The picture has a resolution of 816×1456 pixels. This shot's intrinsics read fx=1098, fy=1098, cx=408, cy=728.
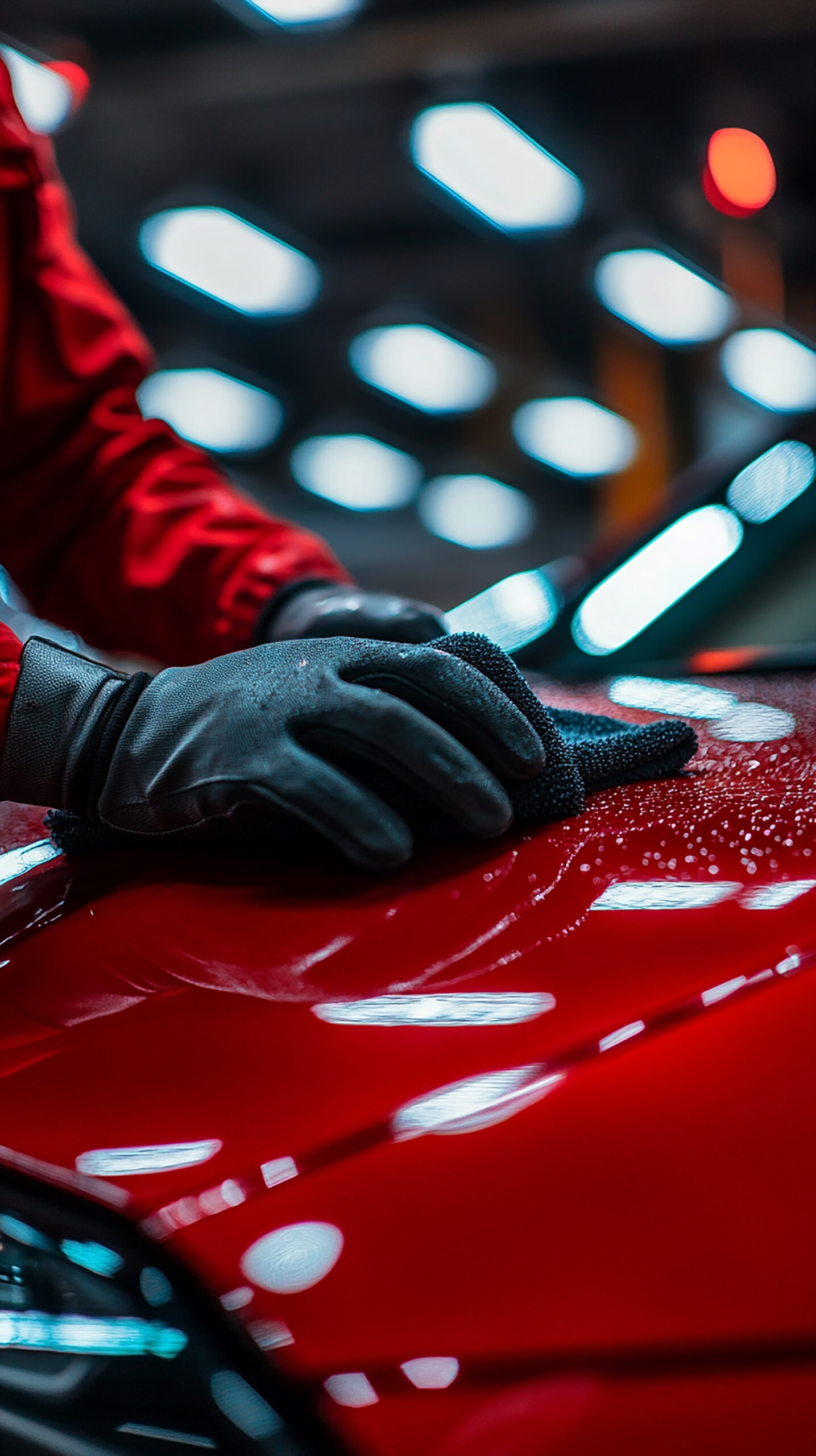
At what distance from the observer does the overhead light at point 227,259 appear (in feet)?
24.1

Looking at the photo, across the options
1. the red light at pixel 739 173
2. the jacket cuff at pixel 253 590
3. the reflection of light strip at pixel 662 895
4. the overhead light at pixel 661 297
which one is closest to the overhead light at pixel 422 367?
the overhead light at pixel 661 297

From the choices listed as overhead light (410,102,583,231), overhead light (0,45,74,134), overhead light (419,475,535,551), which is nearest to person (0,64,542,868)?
overhead light (0,45,74,134)

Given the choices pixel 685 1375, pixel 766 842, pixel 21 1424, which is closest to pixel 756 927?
pixel 766 842

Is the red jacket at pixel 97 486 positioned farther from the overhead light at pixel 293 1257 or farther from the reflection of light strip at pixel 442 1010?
the overhead light at pixel 293 1257

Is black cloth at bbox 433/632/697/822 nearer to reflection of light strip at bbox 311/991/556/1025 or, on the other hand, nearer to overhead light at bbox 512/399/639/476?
reflection of light strip at bbox 311/991/556/1025

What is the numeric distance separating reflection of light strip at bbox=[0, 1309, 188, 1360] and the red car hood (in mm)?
44

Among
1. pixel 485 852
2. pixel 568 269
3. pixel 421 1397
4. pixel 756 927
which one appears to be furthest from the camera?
pixel 568 269

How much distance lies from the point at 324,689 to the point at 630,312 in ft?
30.4

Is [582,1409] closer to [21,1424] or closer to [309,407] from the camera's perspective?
[21,1424]

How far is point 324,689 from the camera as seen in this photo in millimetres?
702

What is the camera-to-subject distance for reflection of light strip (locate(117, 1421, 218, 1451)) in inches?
17.5

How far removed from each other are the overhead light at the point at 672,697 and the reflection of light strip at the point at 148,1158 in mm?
629

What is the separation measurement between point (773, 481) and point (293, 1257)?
1429mm

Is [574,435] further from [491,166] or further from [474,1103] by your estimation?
[474,1103]
